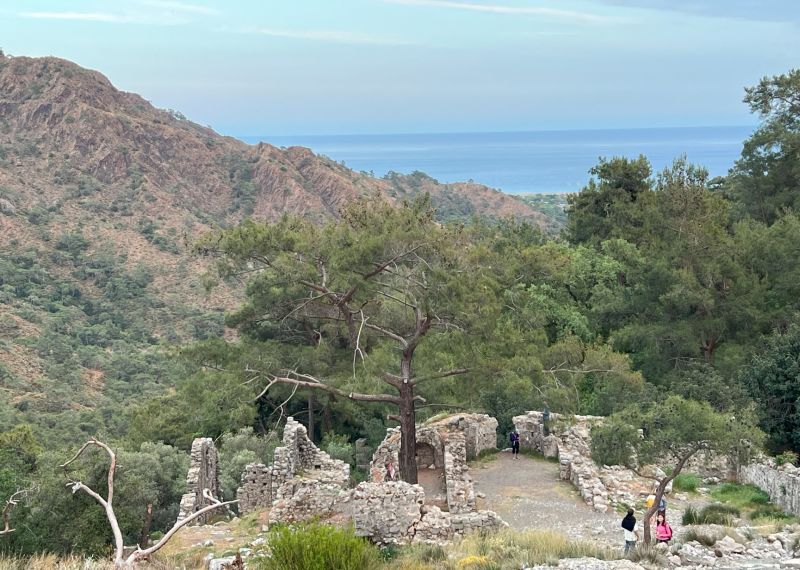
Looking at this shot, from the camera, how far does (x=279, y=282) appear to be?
16.4 meters

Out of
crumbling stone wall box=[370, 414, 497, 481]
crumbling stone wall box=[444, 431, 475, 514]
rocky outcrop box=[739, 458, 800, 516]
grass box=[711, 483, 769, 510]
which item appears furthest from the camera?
crumbling stone wall box=[370, 414, 497, 481]

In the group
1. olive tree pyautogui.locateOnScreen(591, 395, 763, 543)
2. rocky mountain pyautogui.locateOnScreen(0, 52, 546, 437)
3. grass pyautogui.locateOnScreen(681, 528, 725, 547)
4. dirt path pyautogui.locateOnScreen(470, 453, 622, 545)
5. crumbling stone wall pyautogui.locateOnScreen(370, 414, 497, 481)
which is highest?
rocky mountain pyautogui.locateOnScreen(0, 52, 546, 437)

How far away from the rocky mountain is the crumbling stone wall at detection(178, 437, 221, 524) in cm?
452

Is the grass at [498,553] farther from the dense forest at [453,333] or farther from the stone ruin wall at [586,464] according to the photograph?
the dense forest at [453,333]

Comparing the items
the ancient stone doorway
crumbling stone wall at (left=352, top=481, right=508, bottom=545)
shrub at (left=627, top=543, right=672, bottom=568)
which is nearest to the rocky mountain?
crumbling stone wall at (left=352, top=481, right=508, bottom=545)

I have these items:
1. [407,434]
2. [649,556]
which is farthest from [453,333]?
[649,556]

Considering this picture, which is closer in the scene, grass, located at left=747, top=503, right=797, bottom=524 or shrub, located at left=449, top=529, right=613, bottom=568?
shrub, located at left=449, top=529, right=613, bottom=568

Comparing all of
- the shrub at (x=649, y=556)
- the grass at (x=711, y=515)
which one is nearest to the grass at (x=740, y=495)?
the grass at (x=711, y=515)

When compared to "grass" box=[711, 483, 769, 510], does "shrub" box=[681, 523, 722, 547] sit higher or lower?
higher

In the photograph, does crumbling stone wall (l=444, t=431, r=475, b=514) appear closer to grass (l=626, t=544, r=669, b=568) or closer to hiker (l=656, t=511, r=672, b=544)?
hiker (l=656, t=511, r=672, b=544)

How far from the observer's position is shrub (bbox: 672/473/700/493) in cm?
1561

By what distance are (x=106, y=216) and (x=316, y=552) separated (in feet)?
173

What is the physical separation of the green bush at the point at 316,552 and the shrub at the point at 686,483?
8.72 metres

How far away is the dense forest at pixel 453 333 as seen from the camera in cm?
1529
